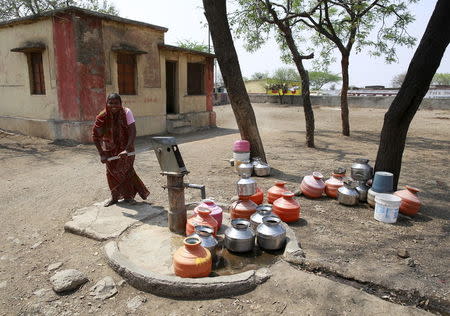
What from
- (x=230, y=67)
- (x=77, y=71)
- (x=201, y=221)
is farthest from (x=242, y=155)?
(x=77, y=71)

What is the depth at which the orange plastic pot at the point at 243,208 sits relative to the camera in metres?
3.84

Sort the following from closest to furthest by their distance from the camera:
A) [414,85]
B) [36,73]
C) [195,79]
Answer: [414,85], [36,73], [195,79]

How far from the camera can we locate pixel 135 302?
108 inches

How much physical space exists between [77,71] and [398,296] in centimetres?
953

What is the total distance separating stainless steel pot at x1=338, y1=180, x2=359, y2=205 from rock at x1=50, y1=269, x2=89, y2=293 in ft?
11.3

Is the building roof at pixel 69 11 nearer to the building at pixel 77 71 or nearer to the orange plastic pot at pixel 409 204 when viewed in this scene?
the building at pixel 77 71

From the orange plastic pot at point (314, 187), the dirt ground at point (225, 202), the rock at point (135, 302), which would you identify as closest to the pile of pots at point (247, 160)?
the dirt ground at point (225, 202)

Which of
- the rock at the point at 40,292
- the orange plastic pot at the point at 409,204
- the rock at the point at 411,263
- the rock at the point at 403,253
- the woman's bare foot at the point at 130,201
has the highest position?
the orange plastic pot at the point at 409,204

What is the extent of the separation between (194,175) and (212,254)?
11.8ft

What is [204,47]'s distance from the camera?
36.4m

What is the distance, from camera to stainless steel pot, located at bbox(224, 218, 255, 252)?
3.24 m

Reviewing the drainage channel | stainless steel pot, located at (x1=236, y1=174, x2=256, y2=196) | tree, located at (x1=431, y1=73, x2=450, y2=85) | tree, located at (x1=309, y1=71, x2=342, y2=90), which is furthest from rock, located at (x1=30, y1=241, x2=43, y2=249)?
tree, located at (x1=431, y1=73, x2=450, y2=85)

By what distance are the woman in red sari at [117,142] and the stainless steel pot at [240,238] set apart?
5.35 ft

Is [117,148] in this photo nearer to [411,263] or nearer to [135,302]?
[135,302]
